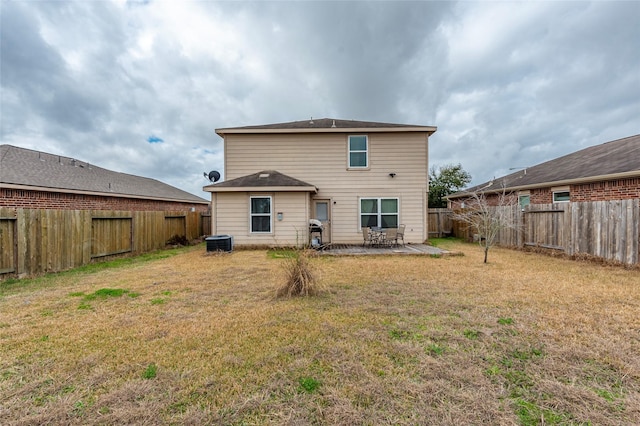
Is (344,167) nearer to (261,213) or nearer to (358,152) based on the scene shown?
(358,152)

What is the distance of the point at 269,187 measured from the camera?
11.2 metres

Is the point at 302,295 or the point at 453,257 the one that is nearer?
the point at 302,295

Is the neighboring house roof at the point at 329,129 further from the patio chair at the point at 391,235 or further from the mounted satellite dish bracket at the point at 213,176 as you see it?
the patio chair at the point at 391,235

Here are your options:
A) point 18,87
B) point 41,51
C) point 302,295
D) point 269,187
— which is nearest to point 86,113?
point 18,87

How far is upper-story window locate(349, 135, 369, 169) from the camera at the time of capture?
12922 millimetres

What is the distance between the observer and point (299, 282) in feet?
16.9

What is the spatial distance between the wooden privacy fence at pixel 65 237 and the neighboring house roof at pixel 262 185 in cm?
327

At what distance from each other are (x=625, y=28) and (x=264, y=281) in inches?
845

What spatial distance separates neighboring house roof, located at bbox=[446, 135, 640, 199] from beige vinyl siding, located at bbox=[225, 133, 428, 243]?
258 cm

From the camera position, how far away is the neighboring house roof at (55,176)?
382 inches

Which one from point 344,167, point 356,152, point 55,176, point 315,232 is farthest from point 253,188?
point 55,176

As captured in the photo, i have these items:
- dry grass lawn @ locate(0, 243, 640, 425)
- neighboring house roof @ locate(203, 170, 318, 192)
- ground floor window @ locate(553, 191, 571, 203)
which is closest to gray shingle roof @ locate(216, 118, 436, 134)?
neighboring house roof @ locate(203, 170, 318, 192)

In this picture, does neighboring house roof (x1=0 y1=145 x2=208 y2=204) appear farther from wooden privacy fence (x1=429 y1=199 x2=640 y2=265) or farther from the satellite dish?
wooden privacy fence (x1=429 y1=199 x2=640 y2=265)

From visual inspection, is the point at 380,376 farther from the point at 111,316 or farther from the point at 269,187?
the point at 269,187
